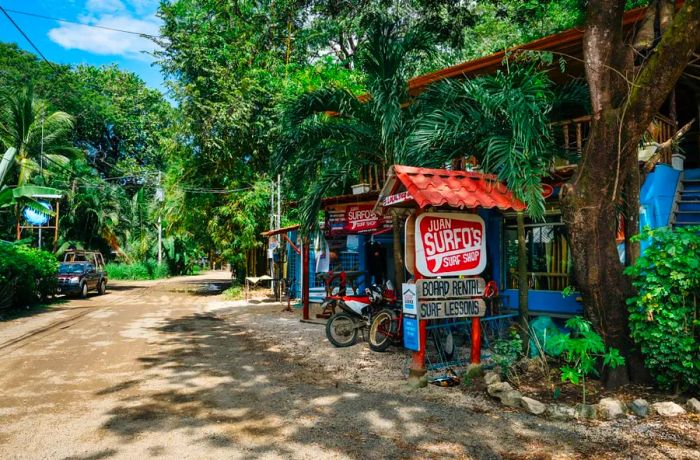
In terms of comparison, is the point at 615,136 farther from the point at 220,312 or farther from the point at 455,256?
the point at 220,312

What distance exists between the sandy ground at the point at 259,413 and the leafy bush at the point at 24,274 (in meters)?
6.25

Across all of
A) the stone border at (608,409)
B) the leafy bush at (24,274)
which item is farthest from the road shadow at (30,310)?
the stone border at (608,409)

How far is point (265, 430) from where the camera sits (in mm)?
4535

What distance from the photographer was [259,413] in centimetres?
504

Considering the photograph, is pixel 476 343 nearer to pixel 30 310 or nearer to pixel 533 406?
pixel 533 406

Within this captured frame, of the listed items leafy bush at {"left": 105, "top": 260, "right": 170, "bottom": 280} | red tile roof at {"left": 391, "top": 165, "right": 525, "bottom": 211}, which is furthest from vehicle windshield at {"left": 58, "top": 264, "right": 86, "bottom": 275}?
red tile roof at {"left": 391, "top": 165, "right": 525, "bottom": 211}

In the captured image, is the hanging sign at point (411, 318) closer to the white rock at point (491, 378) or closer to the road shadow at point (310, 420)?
the road shadow at point (310, 420)

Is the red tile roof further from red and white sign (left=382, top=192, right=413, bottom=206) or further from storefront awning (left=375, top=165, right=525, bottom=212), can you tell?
red and white sign (left=382, top=192, right=413, bottom=206)

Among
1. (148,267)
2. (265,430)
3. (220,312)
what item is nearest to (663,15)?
(265,430)

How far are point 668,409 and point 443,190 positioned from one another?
3.27 m

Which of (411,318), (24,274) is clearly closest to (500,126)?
(411,318)

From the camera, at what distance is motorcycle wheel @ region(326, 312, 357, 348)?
874cm

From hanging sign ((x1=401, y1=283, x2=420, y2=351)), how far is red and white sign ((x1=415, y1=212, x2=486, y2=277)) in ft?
1.06

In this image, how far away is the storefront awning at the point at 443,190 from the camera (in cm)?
573
